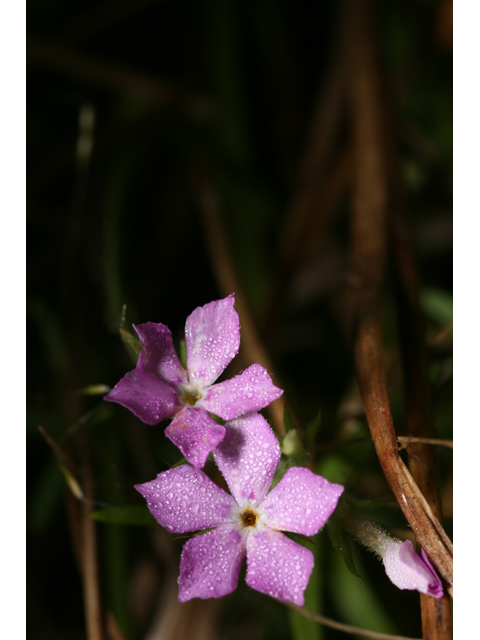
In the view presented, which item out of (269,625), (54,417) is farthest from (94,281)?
(269,625)

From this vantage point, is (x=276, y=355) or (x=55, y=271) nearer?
(x=276, y=355)

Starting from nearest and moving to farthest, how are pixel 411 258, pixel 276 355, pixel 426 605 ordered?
pixel 426 605, pixel 411 258, pixel 276 355

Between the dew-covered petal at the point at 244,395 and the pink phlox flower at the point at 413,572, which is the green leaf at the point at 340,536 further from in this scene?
the dew-covered petal at the point at 244,395

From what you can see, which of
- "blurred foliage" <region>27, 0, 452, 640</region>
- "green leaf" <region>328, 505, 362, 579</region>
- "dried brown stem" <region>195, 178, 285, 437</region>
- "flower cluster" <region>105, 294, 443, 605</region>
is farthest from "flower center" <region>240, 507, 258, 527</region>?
"blurred foliage" <region>27, 0, 452, 640</region>

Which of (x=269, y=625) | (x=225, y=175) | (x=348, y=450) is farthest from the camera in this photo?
(x=225, y=175)

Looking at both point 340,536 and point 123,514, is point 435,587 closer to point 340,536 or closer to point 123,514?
point 340,536

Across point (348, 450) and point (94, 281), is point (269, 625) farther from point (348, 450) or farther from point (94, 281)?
point (94, 281)

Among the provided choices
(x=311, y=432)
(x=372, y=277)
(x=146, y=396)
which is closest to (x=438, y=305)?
(x=372, y=277)
